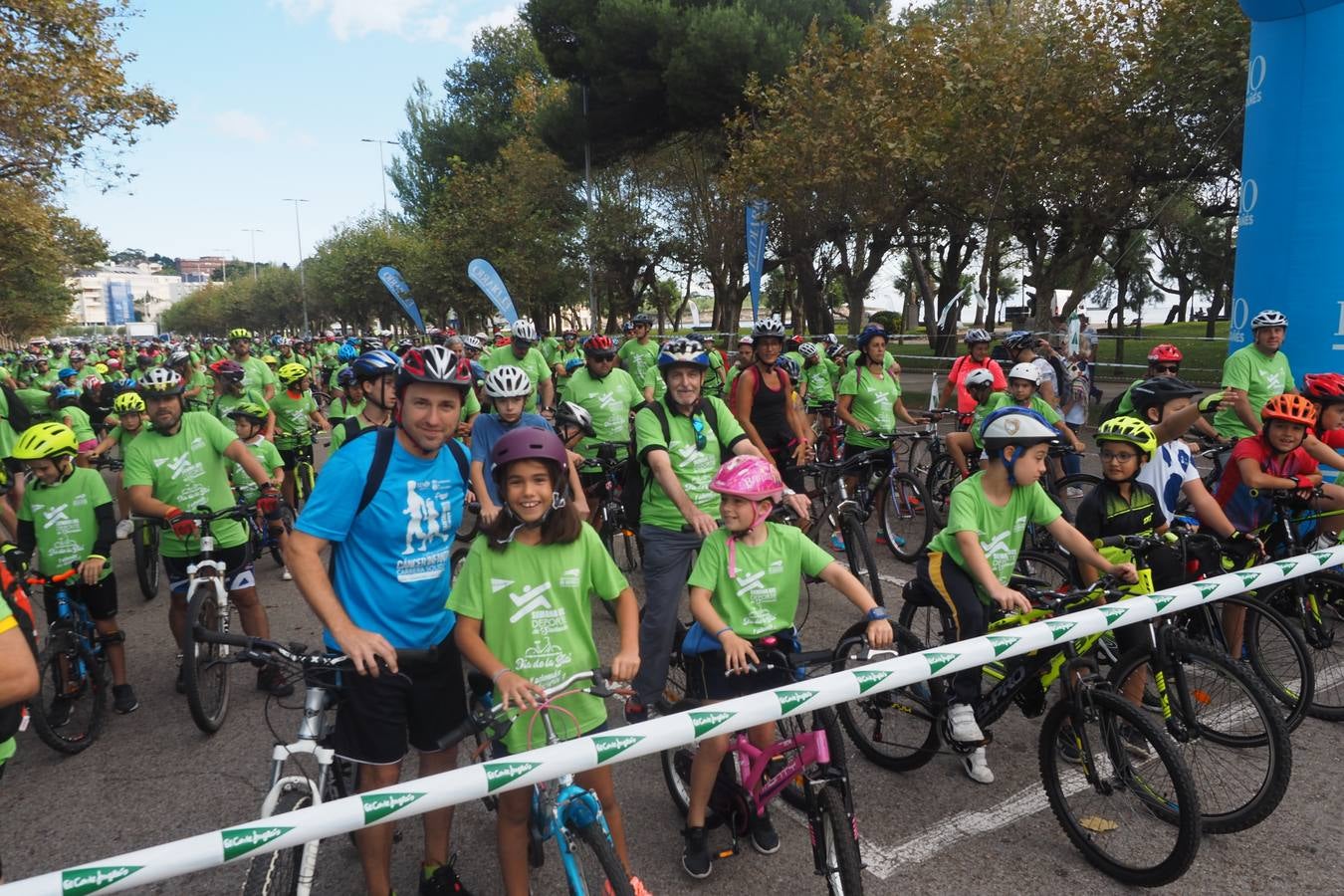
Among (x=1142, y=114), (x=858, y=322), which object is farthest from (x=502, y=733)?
(x=858, y=322)

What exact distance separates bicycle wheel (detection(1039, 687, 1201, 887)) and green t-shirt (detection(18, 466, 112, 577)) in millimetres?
5310

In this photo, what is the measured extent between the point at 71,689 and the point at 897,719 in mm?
4690

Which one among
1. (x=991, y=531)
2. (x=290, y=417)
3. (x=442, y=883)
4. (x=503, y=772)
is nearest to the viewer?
(x=503, y=772)

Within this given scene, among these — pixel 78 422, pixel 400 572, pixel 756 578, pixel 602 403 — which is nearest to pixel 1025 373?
pixel 602 403

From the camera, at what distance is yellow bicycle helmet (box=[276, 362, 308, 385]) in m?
9.73

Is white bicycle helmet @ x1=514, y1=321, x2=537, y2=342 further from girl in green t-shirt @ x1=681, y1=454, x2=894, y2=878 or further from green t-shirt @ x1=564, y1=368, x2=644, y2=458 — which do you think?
girl in green t-shirt @ x1=681, y1=454, x2=894, y2=878

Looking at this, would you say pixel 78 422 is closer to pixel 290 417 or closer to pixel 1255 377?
pixel 290 417

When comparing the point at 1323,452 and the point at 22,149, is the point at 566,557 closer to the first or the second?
the point at 1323,452

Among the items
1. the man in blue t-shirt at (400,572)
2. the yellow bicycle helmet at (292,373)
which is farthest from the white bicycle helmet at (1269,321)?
the yellow bicycle helmet at (292,373)

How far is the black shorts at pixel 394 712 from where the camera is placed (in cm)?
303

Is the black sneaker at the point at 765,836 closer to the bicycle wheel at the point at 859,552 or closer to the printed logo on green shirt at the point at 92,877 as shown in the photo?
the printed logo on green shirt at the point at 92,877

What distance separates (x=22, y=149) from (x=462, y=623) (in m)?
19.5

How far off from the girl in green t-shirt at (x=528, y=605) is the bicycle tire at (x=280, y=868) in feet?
2.12

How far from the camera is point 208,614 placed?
5.23 m
